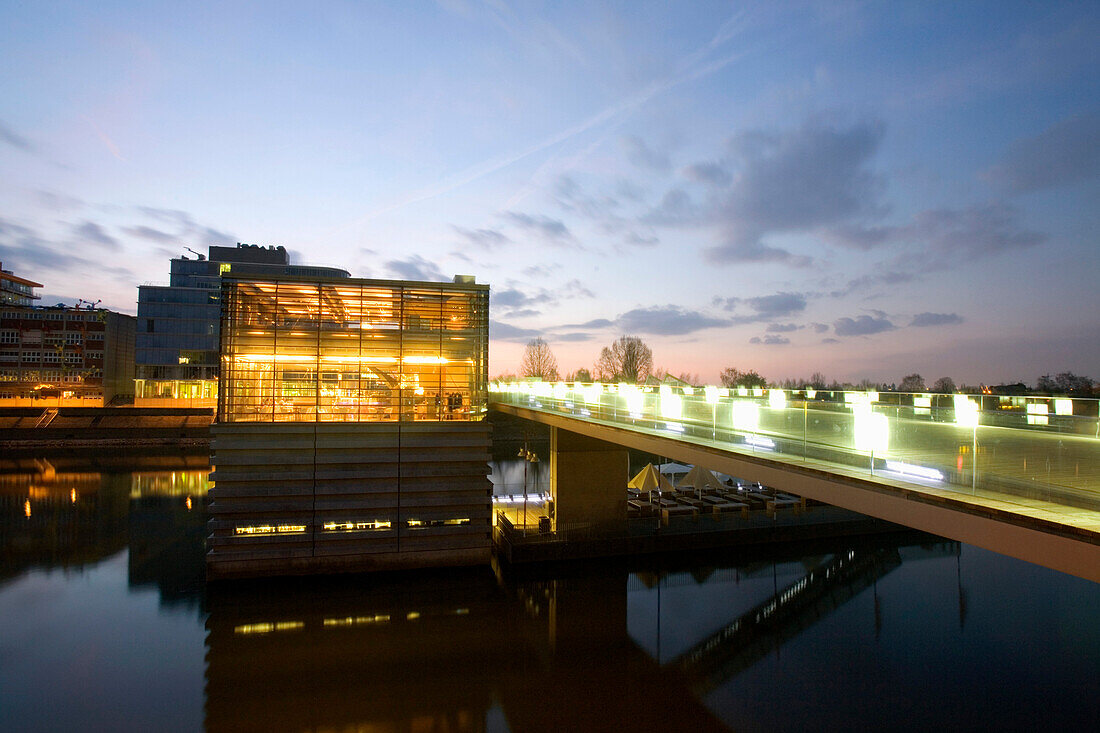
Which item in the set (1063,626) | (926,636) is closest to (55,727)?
(926,636)

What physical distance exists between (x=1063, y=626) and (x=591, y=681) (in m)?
13.6

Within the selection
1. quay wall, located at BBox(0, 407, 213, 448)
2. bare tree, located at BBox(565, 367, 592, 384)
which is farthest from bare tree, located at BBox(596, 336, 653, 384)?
quay wall, located at BBox(0, 407, 213, 448)

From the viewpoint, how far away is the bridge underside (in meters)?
5.02

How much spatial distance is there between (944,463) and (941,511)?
77cm

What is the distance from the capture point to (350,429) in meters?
18.8

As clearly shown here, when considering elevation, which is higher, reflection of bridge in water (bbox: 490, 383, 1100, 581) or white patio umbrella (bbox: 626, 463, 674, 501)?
reflection of bridge in water (bbox: 490, 383, 1100, 581)

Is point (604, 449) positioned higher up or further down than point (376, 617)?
higher up

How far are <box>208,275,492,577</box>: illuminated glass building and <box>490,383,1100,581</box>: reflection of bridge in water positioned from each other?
10.3 metres

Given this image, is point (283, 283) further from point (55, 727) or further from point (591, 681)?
point (591, 681)

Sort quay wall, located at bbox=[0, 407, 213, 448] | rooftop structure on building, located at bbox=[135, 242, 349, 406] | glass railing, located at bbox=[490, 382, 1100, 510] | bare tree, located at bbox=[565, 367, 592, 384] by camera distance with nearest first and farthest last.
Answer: glass railing, located at bbox=[490, 382, 1100, 510], quay wall, located at bbox=[0, 407, 213, 448], rooftop structure on building, located at bbox=[135, 242, 349, 406], bare tree, located at bbox=[565, 367, 592, 384]

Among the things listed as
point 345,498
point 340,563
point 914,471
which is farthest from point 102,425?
point 914,471

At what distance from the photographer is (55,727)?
1053 centimetres

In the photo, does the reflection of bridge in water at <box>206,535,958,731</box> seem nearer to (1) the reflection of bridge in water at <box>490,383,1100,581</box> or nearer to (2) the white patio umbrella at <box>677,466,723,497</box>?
(1) the reflection of bridge in water at <box>490,383,1100,581</box>

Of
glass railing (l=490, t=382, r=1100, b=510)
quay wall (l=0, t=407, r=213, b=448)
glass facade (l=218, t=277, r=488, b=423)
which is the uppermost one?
glass facade (l=218, t=277, r=488, b=423)
